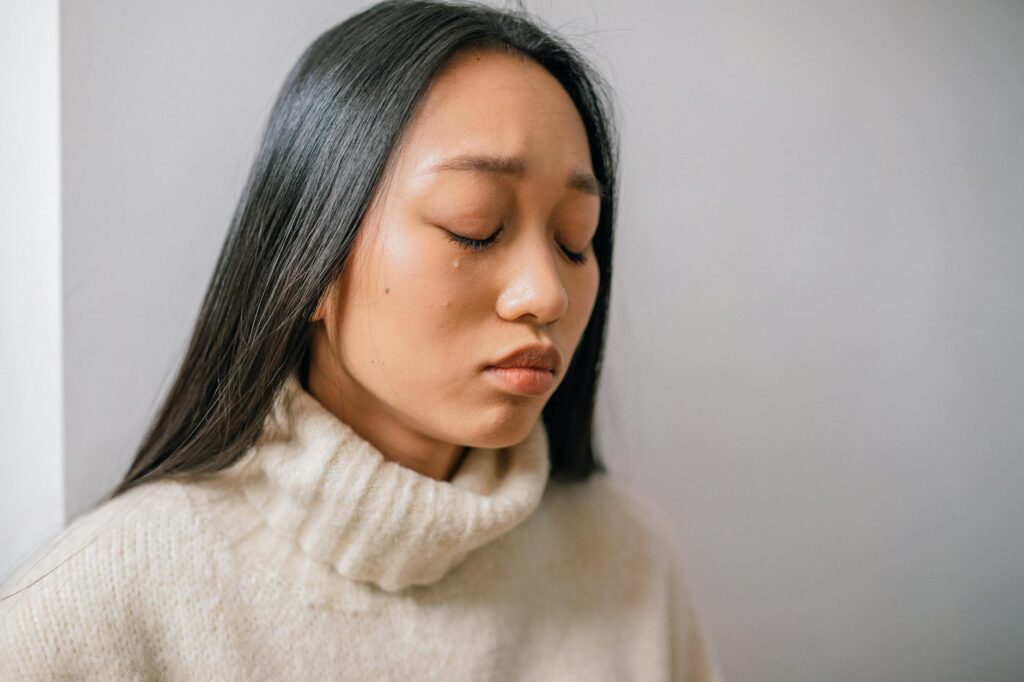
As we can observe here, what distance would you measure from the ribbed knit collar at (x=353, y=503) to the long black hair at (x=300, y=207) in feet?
0.10

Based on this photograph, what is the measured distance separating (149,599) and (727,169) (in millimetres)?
856

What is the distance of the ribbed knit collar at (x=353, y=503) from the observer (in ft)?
2.31

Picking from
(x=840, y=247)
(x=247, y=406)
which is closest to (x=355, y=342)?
(x=247, y=406)

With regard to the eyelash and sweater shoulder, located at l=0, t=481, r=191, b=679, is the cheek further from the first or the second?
sweater shoulder, located at l=0, t=481, r=191, b=679

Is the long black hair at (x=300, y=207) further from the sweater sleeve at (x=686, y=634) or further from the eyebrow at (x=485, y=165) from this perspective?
the sweater sleeve at (x=686, y=634)

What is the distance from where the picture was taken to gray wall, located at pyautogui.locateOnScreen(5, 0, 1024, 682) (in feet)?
3.67

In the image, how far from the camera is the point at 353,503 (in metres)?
0.70

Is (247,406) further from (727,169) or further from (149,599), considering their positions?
(727,169)

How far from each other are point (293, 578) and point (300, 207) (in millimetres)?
326

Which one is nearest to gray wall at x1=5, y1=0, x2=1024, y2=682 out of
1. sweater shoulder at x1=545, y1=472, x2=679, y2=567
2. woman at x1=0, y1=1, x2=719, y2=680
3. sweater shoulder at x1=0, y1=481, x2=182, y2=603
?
sweater shoulder at x1=545, y1=472, x2=679, y2=567

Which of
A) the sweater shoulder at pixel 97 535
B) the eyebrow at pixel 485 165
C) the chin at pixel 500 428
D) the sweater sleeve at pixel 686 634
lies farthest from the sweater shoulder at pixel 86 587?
the sweater sleeve at pixel 686 634

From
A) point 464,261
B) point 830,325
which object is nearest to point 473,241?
point 464,261

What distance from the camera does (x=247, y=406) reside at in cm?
74

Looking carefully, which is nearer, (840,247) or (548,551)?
(548,551)
